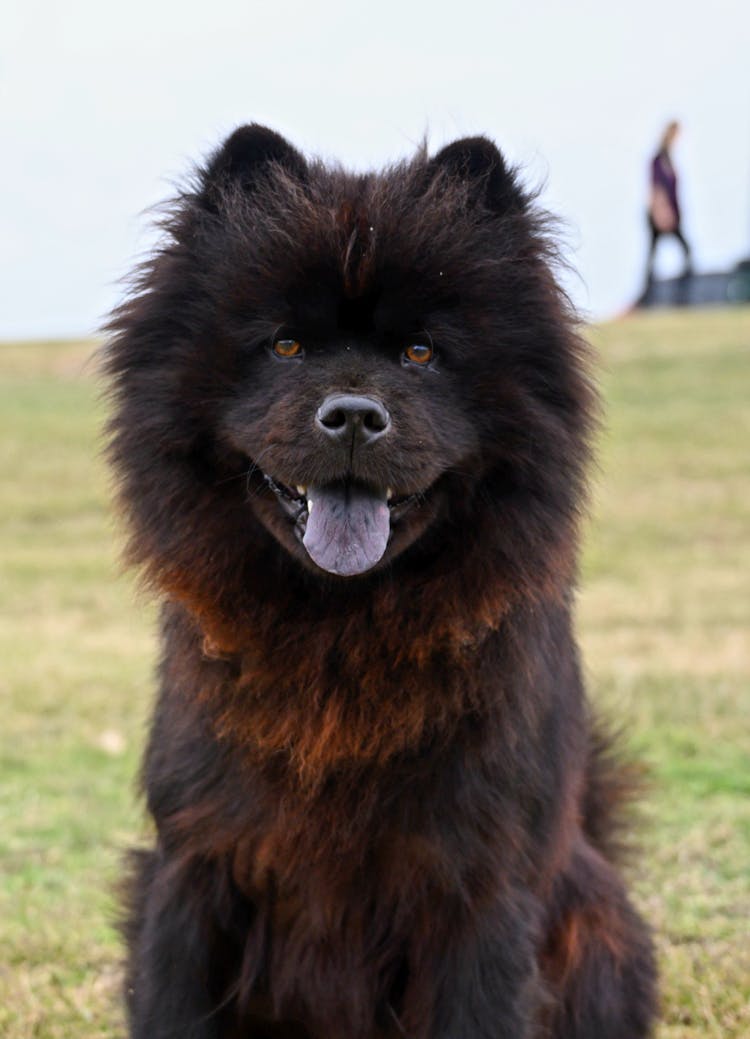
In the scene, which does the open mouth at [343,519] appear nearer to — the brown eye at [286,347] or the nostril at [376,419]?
the nostril at [376,419]

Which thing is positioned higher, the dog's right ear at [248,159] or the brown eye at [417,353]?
the dog's right ear at [248,159]

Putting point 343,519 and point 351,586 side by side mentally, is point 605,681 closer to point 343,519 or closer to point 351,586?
point 351,586

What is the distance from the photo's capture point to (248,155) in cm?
362

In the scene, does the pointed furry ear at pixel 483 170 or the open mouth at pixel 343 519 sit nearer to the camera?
the open mouth at pixel 343 519

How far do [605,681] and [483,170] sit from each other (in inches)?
232

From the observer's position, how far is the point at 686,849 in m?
5.99

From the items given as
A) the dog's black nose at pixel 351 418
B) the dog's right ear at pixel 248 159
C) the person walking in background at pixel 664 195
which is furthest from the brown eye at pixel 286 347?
the person walking in background at pixel 664 195

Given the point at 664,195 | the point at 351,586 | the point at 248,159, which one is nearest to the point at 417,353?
the point at 351,586

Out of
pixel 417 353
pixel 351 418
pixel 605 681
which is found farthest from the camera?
pixel 605 681

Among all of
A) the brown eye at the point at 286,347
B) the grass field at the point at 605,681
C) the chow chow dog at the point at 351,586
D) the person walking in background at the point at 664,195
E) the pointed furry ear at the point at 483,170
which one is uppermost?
the pointed furry ear at the point at 483,170

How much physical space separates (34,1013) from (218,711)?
154 cm

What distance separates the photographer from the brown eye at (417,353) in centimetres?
339

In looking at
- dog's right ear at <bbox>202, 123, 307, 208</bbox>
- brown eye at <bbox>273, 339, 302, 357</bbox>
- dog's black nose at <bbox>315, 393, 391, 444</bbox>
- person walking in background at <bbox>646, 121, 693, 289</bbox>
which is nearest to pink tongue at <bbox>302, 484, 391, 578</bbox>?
dog's black nose at <bbox>315, 393, 391, 444</bbox>

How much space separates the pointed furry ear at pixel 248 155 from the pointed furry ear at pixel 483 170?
0.37m
